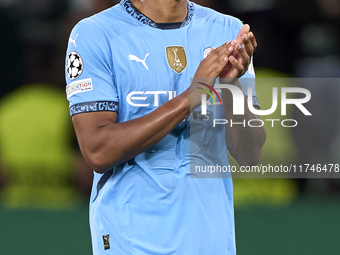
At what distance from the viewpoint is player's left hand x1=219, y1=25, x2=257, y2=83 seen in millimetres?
1490

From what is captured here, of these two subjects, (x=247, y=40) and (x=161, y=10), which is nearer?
(x=247, y=40)

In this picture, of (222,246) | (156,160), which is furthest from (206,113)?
(222,246)

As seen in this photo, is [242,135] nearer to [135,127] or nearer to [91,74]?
[135,127]

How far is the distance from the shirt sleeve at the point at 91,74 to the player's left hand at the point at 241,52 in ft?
1.10

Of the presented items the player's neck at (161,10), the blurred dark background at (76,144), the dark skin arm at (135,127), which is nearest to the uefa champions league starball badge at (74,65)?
the dark skin arm at (135,127)

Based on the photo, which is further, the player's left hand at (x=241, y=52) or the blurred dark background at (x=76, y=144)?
the blurred dark background at (x=76, y=144)

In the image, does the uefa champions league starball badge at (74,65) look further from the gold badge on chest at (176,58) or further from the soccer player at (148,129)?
the gold badge on chest at (176,58)

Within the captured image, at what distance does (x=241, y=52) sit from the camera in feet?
4.90

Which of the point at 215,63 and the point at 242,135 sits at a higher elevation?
the point at 215,63

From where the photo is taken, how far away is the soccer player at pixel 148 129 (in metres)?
1.51

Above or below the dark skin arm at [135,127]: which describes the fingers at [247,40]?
above

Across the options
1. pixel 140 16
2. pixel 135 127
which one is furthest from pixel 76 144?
pixel 135 127

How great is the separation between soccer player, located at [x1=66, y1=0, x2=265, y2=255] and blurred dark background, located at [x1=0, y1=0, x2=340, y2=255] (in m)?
2.04

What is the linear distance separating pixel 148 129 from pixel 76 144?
275 cm
